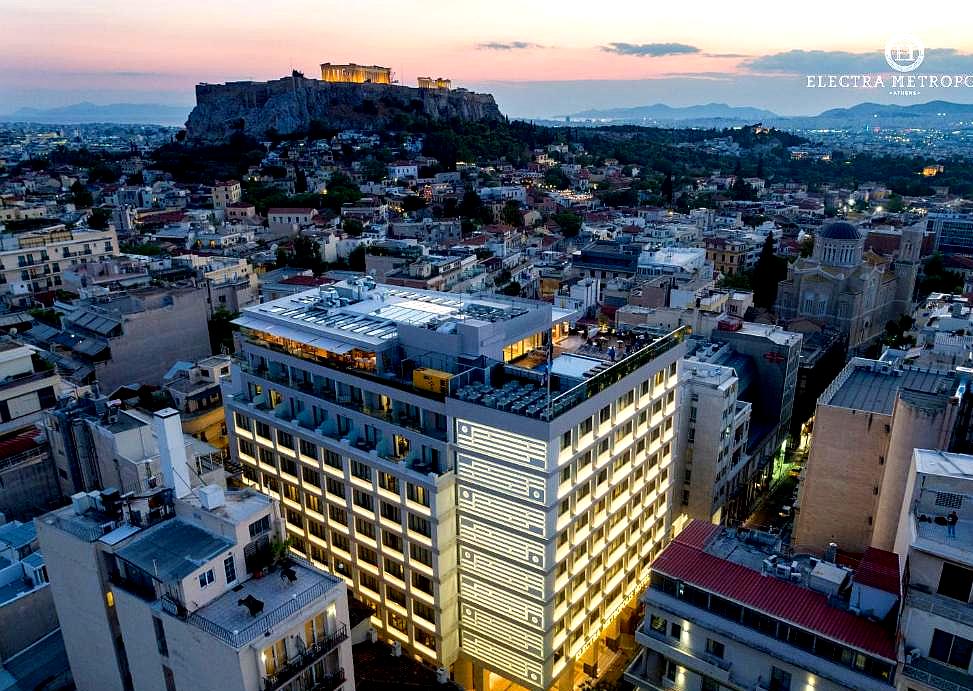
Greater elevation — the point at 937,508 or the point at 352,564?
the point at 937,508

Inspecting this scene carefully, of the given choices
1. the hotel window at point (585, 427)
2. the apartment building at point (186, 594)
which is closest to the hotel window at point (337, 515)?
the apartment building at point (186, 594)

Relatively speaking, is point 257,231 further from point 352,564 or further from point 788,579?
point 788,579

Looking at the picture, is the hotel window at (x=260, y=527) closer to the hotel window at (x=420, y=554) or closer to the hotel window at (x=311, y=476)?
the hotel window at (x=420, y=554)

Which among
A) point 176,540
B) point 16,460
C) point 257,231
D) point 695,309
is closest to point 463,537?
point 176,540

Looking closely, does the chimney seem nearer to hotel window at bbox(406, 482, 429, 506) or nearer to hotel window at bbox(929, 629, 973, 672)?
hotel window at bbox(406, 482, 429, 506)

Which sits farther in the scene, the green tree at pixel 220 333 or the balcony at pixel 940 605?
the green tree at pixel 220 333

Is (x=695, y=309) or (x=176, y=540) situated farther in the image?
(x=695, y=309)

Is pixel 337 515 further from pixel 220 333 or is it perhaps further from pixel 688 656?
pixel 220 333
